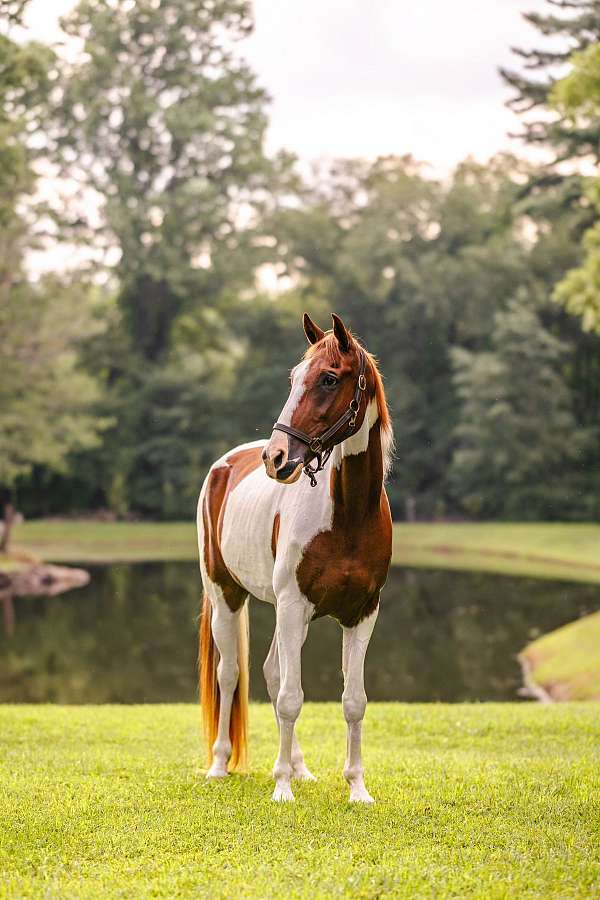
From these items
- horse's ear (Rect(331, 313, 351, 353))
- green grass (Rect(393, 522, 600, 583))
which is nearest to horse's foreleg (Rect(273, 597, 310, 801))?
horse's ear (Rect(331, 313, 351, 353))

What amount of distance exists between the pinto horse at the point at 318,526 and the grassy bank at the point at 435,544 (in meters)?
25.0

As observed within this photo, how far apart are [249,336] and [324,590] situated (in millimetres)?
43632

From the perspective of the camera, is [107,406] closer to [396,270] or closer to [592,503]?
[396,270]

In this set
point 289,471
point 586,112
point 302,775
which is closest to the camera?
point 289,471

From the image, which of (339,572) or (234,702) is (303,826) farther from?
(234,702)

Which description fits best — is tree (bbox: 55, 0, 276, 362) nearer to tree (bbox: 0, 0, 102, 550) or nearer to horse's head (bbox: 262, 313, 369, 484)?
tree (bbox: 0, 0, 102, 550)

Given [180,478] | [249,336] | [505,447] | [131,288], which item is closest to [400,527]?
[505,447]

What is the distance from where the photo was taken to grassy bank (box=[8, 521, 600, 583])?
109 feet

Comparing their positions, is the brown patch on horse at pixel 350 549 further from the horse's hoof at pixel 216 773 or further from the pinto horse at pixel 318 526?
the horse's hoof at pixel 216 773

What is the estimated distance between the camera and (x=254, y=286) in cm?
4906

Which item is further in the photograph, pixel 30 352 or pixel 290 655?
pixel 30 352

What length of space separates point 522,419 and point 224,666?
35098 mm

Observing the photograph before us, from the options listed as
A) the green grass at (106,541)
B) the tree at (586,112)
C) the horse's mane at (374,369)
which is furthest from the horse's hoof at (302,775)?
the green grass at (106,541)

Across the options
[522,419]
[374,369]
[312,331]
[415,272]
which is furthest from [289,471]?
[415,272]
